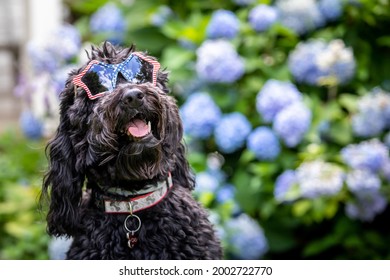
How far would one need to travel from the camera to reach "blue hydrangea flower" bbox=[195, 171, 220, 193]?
506cm

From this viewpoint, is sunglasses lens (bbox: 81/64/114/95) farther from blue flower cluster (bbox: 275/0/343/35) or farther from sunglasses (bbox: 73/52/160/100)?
blue flower cluster (bbox: 275/0/343/35)

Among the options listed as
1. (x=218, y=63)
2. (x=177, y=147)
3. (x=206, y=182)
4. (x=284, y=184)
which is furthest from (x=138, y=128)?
(x=284, y=184)

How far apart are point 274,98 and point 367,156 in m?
0.67

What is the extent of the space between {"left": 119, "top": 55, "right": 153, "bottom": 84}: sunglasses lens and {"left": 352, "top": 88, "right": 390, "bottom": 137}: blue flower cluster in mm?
3129

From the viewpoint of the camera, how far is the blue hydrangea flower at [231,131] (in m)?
5.20

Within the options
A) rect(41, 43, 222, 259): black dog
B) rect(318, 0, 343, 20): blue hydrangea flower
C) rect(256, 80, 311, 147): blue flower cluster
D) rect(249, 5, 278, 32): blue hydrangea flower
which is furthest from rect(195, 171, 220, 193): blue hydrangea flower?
rect(41, 43, 222, 259): black dog

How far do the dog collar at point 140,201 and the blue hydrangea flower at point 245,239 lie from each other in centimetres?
260

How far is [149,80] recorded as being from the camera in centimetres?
246

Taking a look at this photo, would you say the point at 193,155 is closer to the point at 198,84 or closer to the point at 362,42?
the point at 198,84

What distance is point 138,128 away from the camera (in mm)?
2482

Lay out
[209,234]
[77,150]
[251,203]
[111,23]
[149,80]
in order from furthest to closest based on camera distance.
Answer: [251,203], [111,23], [209,234], [77,150], [149,80]

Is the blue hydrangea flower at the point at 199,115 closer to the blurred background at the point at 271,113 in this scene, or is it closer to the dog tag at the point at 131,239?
the blurred background at the point at 271,113
